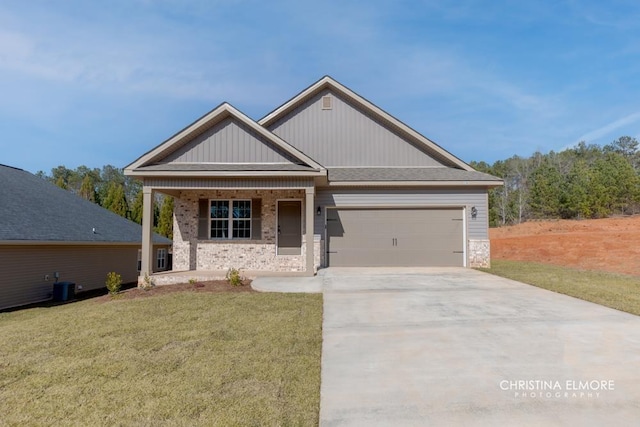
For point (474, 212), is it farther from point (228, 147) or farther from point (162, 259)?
point (162, 259)

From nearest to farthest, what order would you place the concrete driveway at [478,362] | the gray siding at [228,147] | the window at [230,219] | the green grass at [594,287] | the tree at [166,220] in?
the concrete driveway at [478,362] → the green grass at [594,287] → the gray siding at [228,147] → the window at [230,219] → the tree at [166,220]

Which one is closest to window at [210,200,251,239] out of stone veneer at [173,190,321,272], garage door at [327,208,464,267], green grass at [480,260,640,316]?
stone veneer at [173,190,321,272]

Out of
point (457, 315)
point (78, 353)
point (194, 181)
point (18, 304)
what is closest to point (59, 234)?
point (18, 304)

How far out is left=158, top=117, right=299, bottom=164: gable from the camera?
1160 cm

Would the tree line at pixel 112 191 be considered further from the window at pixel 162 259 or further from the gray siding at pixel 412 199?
the gray siding at pixel 412 199

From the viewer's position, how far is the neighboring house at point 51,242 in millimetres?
12172

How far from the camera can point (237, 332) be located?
5.67 metres

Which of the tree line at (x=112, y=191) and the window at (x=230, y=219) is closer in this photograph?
the window at (x=230, y=219)

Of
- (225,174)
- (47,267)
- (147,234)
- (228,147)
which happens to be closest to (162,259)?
(47,267)

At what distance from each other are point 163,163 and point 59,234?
228 inches

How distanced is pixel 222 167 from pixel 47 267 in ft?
27.2

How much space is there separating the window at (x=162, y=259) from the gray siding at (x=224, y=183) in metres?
12.7

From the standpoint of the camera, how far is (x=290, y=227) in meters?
13.0

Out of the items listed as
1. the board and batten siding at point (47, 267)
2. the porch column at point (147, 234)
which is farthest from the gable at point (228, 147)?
the board and batten siding at point (47, 267)
